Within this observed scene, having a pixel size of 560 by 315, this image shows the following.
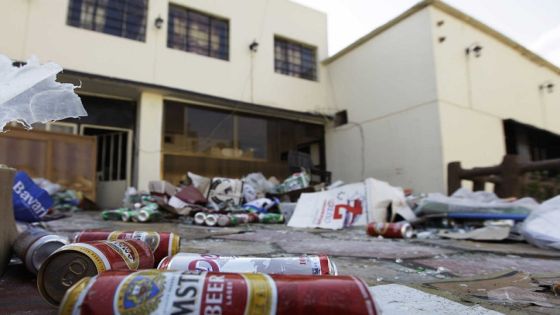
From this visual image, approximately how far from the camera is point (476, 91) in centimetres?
786

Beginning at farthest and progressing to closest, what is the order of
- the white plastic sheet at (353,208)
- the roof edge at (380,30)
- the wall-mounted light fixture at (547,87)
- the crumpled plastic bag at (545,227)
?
the wall-mounted light fixture at (547,87) < the roof edge at (380,30) < the white plastic sheet at (353,208) < the crumpled plastic bag at (545,227)

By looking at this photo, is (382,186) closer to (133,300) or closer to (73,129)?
(133,300)

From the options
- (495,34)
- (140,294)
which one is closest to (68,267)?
(140,294)

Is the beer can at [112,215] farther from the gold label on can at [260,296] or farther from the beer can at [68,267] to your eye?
the gold label on can at [260,296]

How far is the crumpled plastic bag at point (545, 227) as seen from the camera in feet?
7.74

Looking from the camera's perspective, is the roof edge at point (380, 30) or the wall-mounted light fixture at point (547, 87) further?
the wall-mounted light fixture at point (547, 87)

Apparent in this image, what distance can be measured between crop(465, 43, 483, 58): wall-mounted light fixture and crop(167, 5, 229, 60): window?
5.52 metres

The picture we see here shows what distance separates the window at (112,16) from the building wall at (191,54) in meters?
0.14

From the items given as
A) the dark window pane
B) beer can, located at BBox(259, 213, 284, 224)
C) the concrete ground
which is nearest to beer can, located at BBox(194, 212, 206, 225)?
beer can, located at BBox(259, 213, 284, 224)

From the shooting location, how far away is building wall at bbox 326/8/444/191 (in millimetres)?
7137

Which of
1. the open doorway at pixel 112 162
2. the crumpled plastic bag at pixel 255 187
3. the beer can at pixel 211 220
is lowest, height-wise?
the beer can at pixel 211 220

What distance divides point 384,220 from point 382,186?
0.40 metres

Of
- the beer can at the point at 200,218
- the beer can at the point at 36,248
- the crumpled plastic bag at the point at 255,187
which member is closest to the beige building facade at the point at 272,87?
the crumpled plastic bag at the point at 255,187

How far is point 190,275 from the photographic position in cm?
68
